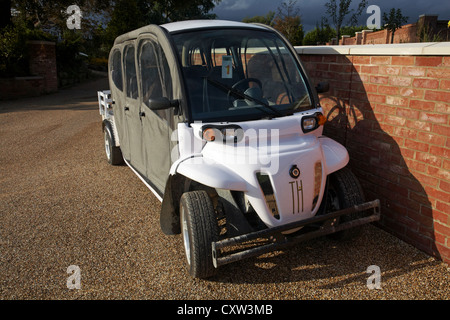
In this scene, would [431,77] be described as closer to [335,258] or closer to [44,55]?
[335,258]

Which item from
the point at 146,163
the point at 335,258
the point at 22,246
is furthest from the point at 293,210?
the point at 22,246

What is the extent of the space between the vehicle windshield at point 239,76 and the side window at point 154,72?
23 centimetres

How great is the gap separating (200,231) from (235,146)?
758 mm

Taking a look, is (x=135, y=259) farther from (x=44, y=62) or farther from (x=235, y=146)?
(x=44, y=62)

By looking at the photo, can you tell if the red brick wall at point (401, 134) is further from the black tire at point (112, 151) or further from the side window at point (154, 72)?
the black tire at point (112, 151)

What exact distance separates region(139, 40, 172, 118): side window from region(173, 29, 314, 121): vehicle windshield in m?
0.23

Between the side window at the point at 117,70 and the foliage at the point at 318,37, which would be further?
the foliage at the point at 318,37

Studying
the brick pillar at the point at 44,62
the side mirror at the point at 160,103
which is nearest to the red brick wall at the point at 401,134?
the side mirror at the point at 160,103

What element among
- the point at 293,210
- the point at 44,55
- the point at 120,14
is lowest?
the point at 293,210

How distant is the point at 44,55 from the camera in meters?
17.1

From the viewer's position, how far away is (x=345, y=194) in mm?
3635

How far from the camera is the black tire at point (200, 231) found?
319cm
